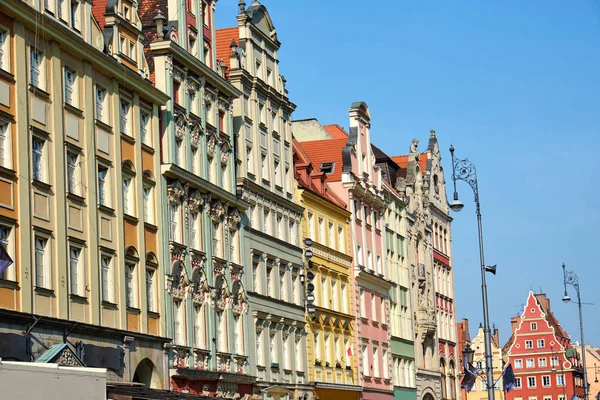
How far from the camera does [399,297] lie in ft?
266

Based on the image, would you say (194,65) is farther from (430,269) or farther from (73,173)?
(430,269)

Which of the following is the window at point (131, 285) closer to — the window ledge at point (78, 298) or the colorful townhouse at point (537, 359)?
the window ledge at point (78, 298)

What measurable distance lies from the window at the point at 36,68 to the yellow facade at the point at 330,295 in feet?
90.4

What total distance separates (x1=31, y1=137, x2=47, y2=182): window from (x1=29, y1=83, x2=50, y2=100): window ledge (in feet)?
4.48

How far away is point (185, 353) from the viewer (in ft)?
154

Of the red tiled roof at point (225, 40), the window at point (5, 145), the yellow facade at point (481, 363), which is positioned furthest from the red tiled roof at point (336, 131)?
the yellow facade at point (481, 363)

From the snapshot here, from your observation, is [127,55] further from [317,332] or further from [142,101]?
[317,332]

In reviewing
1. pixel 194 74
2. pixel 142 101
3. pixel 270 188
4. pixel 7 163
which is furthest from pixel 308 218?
pixel 7 163

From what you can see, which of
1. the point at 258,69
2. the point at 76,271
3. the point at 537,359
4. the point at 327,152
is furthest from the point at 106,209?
the point at 537,359

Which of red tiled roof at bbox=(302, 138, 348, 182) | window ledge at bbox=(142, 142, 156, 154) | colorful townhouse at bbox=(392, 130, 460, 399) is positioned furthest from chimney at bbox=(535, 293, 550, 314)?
window ledge at bbox=(142, 142, 156, 154)

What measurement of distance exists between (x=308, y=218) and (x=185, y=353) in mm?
19543

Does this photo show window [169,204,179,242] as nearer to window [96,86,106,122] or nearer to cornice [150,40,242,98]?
cornice [150,40,242,98]

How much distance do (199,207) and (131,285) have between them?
7726mm

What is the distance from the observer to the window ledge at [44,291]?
1422 inches
